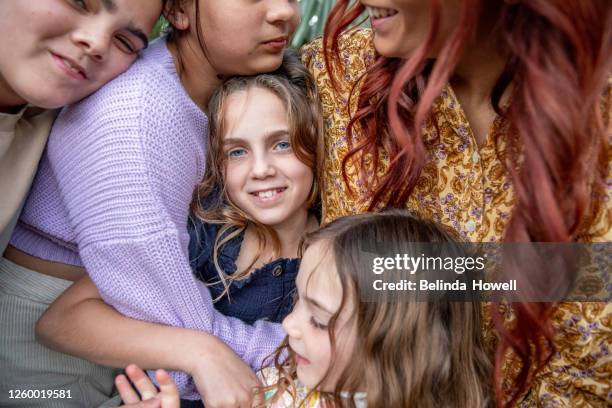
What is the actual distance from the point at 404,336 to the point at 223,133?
73 centimetres

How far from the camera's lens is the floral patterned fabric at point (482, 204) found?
1.16 m

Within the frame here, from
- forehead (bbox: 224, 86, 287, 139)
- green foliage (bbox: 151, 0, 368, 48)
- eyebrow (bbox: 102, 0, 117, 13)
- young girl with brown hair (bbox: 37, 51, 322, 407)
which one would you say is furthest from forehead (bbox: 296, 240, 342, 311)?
green foliage (bbox: 151, 0, 368, 48)

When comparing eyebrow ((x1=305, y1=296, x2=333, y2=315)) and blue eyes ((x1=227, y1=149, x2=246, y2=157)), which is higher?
blue eyes ((x1=227, y1=149, x2=246, y2=157))

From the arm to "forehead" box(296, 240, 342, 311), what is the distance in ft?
0.85

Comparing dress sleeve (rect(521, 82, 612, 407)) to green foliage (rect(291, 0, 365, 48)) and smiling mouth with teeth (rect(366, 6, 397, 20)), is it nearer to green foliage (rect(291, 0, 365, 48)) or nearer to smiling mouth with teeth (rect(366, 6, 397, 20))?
smiling mouth with teeth (rect(366, 6, 397, 20))

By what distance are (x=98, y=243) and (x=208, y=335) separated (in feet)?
1.07

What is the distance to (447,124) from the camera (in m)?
1.34

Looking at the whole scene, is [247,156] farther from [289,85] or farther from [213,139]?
[289,85]

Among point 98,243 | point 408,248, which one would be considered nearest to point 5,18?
point 98,243

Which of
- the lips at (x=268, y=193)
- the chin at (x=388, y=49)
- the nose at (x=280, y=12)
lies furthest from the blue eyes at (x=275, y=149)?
the chin at (x=388, y=49)

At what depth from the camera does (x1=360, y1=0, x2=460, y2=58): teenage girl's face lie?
3.75 feet

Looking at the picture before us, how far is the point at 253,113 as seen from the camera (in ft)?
5.04

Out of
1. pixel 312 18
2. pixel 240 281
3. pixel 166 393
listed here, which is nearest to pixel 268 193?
pixel 240 281

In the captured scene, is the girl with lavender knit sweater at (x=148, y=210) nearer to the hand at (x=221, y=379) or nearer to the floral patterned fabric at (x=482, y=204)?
the hand at (x=221, y=379)
